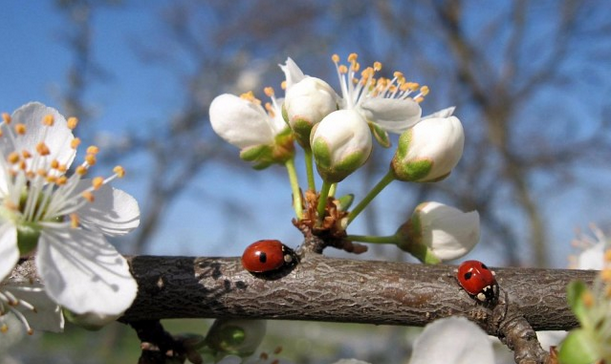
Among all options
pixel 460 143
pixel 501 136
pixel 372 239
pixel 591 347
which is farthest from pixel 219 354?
pixel 501 136

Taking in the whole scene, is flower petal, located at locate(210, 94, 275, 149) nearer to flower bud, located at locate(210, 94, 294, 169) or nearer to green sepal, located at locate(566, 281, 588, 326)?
flower bud, located at locate(210, 94, 294, 169)

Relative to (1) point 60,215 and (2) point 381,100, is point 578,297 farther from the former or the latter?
(1) point 60,215

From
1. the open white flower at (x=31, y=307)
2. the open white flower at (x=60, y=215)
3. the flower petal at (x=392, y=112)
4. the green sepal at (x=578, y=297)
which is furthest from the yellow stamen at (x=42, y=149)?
the green sepal at (x=578, y=297)

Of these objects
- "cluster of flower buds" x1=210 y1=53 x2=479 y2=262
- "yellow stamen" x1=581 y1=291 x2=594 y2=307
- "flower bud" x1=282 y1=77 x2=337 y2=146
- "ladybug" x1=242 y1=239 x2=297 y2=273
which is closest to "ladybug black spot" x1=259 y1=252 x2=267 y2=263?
"ladybug" x1=242 y1=239 x2=297 y2=273

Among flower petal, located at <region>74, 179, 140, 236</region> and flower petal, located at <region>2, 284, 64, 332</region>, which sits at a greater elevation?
flower petal, located at <region>74, 179, 140, 236</region>

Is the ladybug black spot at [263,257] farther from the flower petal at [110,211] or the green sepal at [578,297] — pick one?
the green sepal at [578,297]

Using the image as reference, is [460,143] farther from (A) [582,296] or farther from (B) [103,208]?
(B) [103,208]

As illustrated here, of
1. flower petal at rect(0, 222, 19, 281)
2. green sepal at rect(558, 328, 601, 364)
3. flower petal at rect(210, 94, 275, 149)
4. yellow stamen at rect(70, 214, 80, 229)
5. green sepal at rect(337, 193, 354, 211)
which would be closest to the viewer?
green sepal at rect(558, 328, 601, 364)
